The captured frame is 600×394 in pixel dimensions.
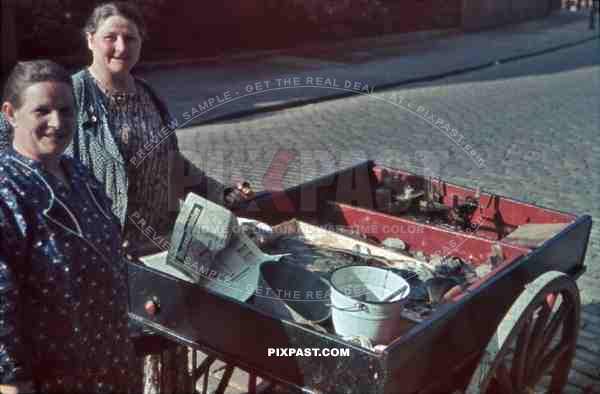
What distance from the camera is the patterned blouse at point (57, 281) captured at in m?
2.39

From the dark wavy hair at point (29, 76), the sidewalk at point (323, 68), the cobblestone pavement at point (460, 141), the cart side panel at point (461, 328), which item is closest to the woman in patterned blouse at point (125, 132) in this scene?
the dark wavy hair at point (29, 76)

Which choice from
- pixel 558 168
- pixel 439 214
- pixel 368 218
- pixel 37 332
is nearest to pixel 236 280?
pixel 37 332

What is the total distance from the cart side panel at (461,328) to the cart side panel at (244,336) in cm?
14

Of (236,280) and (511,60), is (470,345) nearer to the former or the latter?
(236,280)

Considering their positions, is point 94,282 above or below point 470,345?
above

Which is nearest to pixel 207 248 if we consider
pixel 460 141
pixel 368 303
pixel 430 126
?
pixel 368 303

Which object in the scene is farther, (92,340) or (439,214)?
(439,214)

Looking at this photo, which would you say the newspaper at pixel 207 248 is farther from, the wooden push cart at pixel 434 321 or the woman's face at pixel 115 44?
the woman's face at pixel 115 44

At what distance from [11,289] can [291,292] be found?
1.30 metres

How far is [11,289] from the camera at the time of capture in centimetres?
236

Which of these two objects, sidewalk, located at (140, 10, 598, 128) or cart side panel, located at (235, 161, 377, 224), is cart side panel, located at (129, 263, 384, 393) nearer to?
cart side panel, located at (235, 161, 377, 224)

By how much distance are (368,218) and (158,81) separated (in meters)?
10.9

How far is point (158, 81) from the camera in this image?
14797 mm

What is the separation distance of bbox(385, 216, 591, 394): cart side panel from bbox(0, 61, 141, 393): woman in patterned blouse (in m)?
1.08
